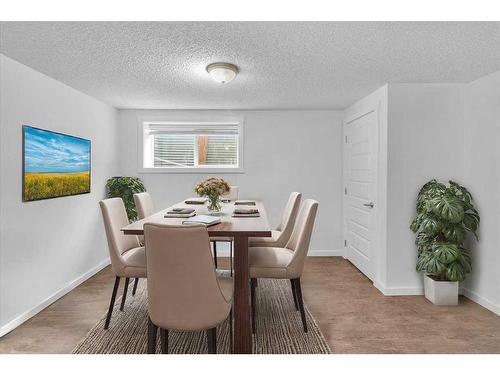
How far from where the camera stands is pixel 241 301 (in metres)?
2.10

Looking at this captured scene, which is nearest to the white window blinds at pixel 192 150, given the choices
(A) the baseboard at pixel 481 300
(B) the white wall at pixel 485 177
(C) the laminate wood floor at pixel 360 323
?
(C) the laminate wood floor at pixel 360 323

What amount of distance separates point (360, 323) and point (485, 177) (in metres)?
1.84

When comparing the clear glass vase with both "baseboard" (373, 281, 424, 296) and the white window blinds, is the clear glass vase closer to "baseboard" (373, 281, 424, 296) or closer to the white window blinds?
"baseboard" (373, 281, 424, 296)

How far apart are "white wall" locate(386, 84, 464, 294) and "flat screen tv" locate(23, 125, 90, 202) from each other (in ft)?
10.9

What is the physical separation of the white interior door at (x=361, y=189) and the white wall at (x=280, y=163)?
0.75 ft

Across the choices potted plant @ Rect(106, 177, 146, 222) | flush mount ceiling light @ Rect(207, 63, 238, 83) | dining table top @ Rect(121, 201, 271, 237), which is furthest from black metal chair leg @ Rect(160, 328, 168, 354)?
potted plant @ Rect(106, 177, 146, 222)

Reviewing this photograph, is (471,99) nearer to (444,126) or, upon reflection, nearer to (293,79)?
(444,126)

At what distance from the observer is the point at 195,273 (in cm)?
183

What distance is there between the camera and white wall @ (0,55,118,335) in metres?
2.67

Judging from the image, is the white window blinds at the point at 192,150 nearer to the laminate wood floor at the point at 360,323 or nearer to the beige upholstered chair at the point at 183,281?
the laminate wood floor at the point at 360,323

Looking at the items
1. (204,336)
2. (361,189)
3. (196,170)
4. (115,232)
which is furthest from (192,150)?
(204,336)

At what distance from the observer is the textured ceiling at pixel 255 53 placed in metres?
2.18

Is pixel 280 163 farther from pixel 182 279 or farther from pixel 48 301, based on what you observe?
pixel 182 279

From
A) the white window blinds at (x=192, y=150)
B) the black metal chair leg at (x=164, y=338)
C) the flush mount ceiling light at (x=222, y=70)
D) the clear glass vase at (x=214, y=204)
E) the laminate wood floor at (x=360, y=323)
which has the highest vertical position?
the flush mount ceiling light at (x=222, y=70)
